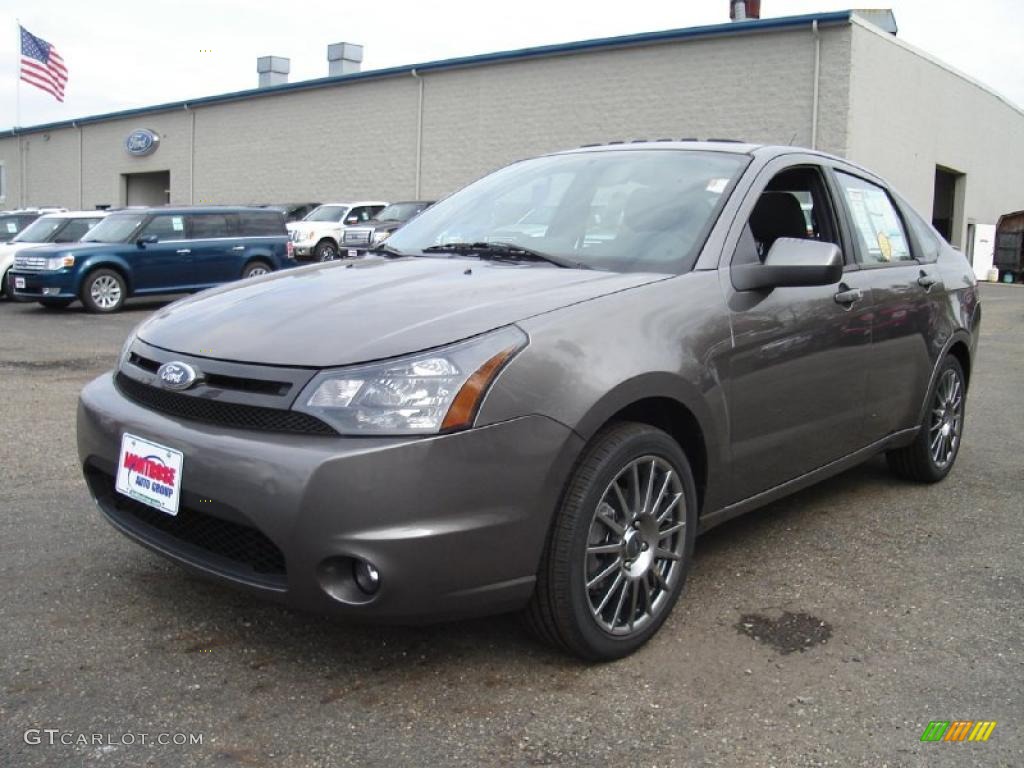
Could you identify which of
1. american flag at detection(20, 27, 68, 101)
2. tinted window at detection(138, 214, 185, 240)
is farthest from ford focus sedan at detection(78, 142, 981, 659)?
american flag at detection(20, 27, 68, 101)

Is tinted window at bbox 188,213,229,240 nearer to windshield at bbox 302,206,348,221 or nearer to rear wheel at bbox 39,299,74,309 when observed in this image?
rear wheel at bbox 39,299,74,309

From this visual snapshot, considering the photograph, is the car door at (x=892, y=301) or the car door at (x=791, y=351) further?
the car door at (x=892, y=301)

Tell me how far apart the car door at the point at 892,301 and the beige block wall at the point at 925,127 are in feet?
53.4

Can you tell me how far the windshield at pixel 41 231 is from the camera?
16422 mm

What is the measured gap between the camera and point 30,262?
14586 millimetres

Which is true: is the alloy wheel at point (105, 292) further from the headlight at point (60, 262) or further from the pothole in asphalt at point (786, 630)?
the pothole in asphalt at point (786, 630)

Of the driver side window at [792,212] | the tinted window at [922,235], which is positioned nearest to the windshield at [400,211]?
the tinted window at [922,235]

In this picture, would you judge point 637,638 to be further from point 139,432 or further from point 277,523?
point 139,432

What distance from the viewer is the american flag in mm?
31172

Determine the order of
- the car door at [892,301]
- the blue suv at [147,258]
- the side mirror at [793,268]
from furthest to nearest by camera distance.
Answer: the blue suv at [147,258]
the car door at [892,301]
the side mirror at [793,268]

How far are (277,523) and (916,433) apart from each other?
335cm

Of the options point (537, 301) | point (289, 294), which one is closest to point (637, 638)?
point (537, 301)

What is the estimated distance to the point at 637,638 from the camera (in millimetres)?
2980

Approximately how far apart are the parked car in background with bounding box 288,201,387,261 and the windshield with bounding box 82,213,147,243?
23.3ft
